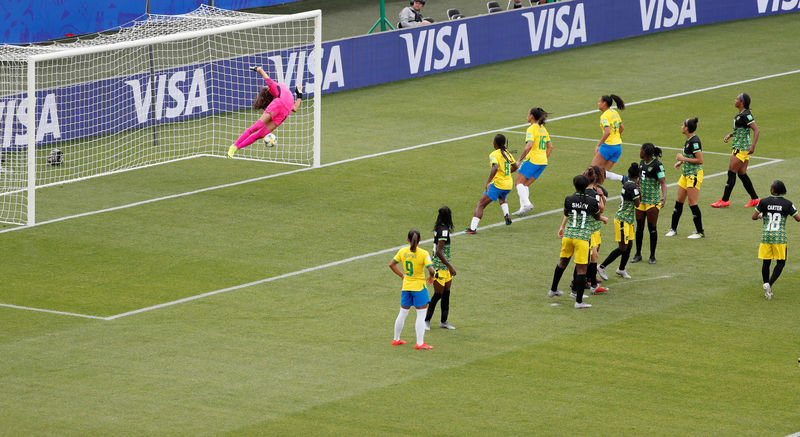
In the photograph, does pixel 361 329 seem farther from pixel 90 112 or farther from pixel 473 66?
pixel 473 66

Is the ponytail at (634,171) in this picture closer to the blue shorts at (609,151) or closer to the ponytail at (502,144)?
the ponytail at (502,144)

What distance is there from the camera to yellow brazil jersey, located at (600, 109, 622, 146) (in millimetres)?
24672

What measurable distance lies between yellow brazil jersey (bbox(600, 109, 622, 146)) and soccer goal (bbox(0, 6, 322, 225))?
6712 mm

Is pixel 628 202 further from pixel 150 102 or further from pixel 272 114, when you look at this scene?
pixel 150 102

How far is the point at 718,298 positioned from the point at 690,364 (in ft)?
9.91

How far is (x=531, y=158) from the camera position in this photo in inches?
953

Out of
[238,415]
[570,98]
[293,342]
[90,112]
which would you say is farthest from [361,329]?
[570,98]

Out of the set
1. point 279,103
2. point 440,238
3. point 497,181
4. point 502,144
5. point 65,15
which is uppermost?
point 65,15

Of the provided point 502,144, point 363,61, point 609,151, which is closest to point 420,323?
point 502,144

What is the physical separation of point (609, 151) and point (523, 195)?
80.0 inches

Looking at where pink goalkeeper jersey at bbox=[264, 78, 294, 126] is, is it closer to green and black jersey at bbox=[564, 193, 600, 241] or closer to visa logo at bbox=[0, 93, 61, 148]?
visa logo at bbox=[0, 93, 61, 148]

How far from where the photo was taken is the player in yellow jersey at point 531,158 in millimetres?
24016

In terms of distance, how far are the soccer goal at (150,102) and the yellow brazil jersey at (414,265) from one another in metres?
11.2

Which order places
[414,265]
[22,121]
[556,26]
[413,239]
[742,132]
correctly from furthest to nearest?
[556,26] → [22,121] → [742,132] → [414,265] → [413,239]
